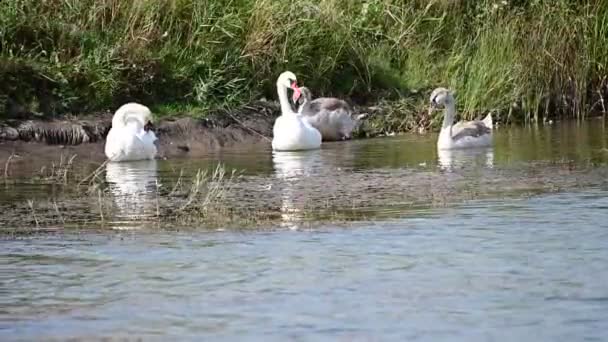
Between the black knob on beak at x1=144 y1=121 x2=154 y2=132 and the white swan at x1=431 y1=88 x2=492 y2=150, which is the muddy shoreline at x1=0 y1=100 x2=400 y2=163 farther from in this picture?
the white swan at x1=431 y1=88 x2=492 y2=150

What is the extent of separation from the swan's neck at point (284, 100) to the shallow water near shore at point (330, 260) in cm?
325

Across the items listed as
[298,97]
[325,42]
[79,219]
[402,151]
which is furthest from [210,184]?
[325,42]

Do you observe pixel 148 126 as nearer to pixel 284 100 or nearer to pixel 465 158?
pixel 284 100

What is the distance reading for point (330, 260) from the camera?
930cm

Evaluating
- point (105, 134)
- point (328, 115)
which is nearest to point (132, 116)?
point (105, 134)

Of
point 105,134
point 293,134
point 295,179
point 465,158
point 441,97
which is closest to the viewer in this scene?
point 295,179

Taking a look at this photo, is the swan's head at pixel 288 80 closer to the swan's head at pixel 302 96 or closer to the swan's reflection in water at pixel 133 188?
the swan's head at pixel 302 96

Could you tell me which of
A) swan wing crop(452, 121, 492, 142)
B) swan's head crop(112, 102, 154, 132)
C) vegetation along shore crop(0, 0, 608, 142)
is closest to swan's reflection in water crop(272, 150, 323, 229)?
swan's head crop(112, 102, 154, 132)

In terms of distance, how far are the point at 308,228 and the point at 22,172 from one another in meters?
4.84

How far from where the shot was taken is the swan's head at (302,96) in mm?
18000

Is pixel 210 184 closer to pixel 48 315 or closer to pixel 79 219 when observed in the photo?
pixel 79 219

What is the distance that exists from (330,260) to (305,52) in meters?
10.3

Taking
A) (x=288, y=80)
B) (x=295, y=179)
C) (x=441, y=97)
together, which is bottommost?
(x=295, y=179)

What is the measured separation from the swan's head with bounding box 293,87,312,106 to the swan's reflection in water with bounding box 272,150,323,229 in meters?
1.31
